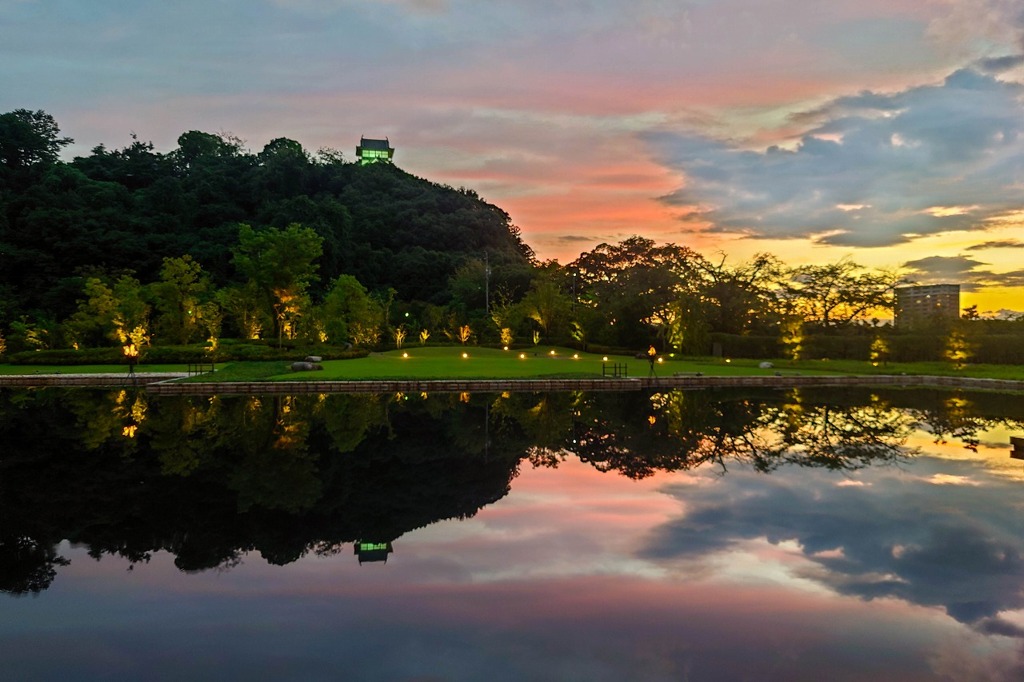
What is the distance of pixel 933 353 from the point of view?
42.7m

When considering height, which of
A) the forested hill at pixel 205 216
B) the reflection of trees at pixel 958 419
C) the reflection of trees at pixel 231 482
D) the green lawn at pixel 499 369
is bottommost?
the reflection of trees at pixel 231 482

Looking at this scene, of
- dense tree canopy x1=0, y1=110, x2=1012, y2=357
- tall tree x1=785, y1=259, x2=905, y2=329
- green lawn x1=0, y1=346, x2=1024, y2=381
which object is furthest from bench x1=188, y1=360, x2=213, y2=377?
tall tree x1=785, y1=259, x2=905, y2=329

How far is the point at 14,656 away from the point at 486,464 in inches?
340

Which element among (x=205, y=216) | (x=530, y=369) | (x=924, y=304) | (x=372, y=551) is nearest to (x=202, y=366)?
(x=530, y=369)

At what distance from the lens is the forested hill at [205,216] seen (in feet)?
207

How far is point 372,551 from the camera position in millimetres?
8367

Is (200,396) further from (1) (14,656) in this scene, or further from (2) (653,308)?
(2) (653,308)

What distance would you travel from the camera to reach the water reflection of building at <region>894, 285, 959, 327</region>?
46.7m

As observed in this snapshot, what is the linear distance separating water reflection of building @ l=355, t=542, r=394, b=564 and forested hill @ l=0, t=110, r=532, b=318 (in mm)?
55811

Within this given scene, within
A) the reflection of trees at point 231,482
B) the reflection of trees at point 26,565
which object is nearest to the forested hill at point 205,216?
the reflection of trees at point 231,482

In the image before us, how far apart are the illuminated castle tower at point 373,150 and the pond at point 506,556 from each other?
147726 mm

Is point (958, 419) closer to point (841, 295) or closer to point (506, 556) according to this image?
point (506, 556)

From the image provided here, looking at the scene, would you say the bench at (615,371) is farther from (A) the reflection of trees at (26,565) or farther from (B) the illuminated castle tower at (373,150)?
(B) the illuminated castle tower at (373,150)

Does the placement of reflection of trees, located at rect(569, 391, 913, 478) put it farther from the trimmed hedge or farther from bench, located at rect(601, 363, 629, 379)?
the trimmed hedge
